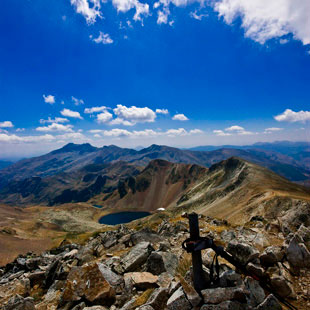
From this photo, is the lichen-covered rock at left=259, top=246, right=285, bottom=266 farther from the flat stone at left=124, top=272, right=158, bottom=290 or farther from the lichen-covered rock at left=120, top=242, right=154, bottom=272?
the lichen-covered rock at left=120, top=242, right=154, bottom=272

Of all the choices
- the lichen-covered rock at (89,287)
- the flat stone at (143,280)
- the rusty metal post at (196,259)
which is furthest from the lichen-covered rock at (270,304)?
the lichen-covered rock at (89,287)

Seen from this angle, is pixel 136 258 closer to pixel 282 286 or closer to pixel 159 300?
pixel 159 300

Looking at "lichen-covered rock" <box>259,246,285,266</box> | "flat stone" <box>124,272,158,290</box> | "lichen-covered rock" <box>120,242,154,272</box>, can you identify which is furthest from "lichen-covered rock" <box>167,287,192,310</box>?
"lichen-covered rock" <box>120,242,154,272</box>

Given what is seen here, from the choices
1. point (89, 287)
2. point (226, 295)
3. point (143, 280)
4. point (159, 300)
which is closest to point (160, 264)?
point (143, 280)

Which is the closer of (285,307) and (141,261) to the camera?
(285,307)

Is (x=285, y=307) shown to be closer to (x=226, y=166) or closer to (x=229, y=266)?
(x=229, y=266)

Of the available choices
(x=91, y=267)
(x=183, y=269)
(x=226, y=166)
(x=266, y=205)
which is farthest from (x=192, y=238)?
(x=226, y=166)

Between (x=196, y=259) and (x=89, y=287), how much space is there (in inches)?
257

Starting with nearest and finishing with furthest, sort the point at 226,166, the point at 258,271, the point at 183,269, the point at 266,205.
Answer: the point at 258,271, the point at 183,269, the point at 266,205, the point at 226,166

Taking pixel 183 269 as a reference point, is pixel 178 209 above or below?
below

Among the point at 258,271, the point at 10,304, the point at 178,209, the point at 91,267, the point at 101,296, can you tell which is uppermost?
the point at 258,271

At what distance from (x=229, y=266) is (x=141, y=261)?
5.93m

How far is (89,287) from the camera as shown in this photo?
9594mm

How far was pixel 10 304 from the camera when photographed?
1030 cm
